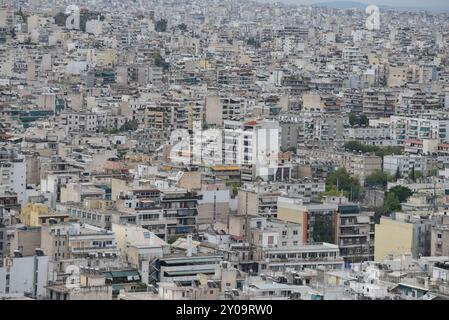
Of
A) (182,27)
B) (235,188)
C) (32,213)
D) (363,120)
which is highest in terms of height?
(182,27)

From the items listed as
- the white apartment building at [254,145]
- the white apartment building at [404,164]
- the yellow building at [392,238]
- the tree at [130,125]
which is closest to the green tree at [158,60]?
the tree at [130,125]

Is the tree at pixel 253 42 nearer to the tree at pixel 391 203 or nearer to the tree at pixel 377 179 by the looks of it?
the tree at pixel 377 179

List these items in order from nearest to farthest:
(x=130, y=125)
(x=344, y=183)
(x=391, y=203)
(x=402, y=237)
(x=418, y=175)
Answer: (x=402, y=237) < (x=391, y=203) < (x=344, y=183) < (x=418, y=175) < (x=130, y=125)

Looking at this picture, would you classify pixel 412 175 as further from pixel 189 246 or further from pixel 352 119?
pixel 352 119

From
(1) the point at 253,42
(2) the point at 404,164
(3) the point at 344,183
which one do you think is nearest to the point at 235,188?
(3) the point at 344,183
